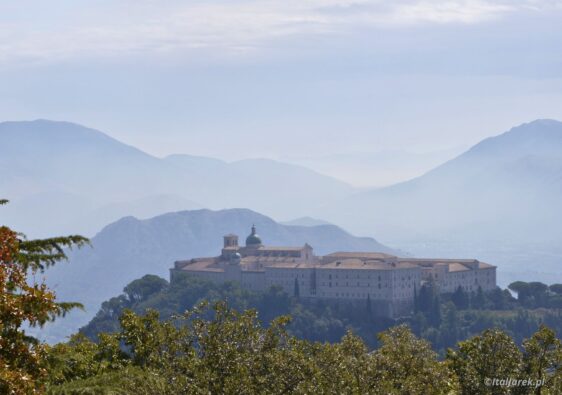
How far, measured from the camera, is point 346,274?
569 ft

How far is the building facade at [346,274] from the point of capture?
170625 millimetres

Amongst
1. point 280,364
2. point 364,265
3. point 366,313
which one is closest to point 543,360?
point 280,364

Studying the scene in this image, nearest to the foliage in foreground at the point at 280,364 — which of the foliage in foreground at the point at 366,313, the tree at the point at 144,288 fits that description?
the foliage in foreground at the point at 366,313

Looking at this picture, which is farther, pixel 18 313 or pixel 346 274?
pixel 346 274

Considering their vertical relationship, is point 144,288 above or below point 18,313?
above

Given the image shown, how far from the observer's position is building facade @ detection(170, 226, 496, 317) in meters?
171

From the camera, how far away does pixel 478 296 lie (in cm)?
17850

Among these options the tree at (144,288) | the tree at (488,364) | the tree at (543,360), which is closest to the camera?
the tree at (488,364)

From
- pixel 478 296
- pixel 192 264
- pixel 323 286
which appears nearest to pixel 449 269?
→ pixel 478 296

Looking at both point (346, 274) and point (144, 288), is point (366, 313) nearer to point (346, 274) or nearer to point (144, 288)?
point (346, 274)

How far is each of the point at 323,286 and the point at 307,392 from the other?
501 ft

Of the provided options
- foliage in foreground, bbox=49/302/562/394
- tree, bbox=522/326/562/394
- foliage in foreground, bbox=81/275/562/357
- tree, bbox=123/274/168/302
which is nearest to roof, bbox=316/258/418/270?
foliage in foreground, bbox=81/275/562/357

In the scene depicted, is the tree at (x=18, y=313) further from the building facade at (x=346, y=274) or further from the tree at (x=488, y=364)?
the building facade at (x=346, y=274)

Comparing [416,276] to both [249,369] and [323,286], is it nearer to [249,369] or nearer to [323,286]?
[323,286]
